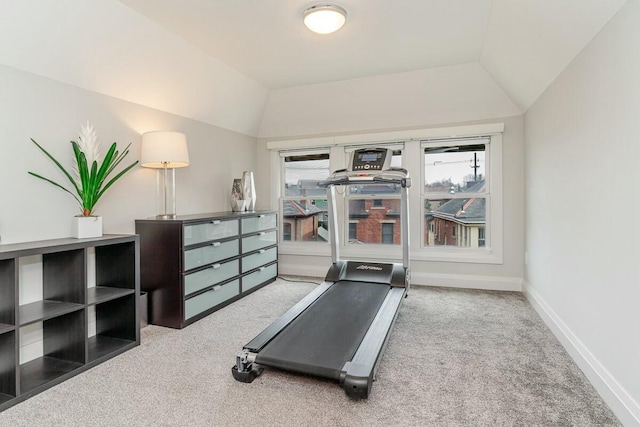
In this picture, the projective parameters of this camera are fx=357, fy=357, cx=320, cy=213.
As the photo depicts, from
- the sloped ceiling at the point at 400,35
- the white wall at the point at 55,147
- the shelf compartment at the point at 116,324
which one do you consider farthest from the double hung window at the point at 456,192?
the shelf compartment at the point at 116,324

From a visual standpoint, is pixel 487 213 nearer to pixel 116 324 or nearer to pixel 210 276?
pixel 210 276

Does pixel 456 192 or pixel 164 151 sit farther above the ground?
pixel 164 151

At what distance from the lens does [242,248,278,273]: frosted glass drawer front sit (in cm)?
392

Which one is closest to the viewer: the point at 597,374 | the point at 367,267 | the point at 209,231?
the point at 597,374

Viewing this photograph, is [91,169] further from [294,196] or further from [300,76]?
[294,196]

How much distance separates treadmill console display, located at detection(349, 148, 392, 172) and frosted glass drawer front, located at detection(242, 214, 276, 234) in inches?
49.4

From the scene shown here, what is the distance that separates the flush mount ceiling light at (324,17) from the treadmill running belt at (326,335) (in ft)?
7.16

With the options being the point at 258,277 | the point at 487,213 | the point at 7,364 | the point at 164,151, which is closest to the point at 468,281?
the point at 487,213

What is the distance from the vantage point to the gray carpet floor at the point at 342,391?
175 centimetres

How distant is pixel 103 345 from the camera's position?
2527 millimetres

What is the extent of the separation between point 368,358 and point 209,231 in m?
1.96

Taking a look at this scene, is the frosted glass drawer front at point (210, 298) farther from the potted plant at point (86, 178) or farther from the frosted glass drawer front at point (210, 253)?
the potted plant at point (86, 178)

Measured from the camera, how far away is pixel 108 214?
116 inches

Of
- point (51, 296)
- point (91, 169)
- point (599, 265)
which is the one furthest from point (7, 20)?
point (599, 265)
